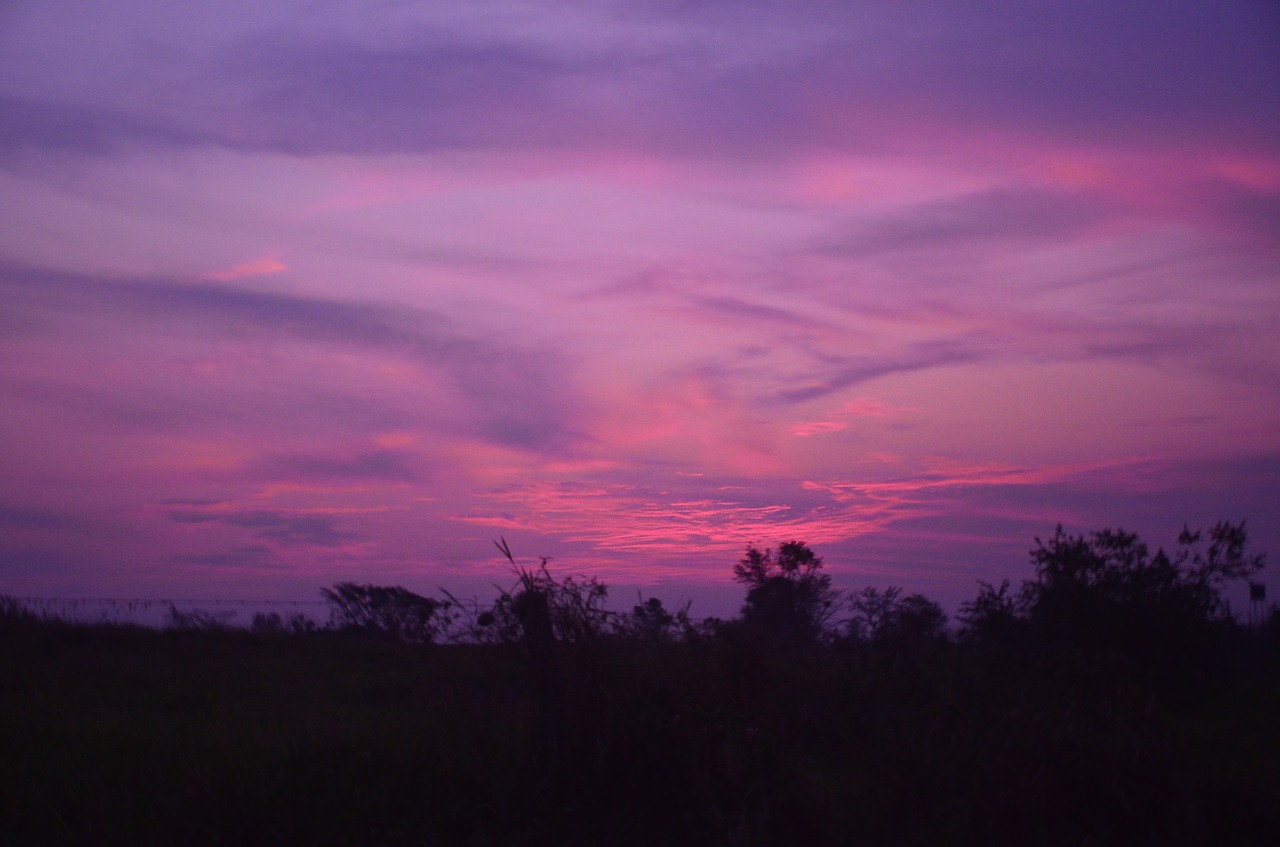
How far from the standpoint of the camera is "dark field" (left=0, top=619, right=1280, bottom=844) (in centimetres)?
747

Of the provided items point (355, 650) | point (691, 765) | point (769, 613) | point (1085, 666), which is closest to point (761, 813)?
point (691, 765)

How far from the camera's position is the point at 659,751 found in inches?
314

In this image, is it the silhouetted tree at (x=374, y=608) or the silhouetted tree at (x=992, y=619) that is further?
the silhouetted tree at (x=374, y=608)

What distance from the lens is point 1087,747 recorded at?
313 inches

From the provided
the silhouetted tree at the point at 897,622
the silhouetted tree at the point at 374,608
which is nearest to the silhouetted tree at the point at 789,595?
the silhouetted tree at the point at 897,622

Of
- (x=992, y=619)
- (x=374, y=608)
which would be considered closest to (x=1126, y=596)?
(x=992, y=619)

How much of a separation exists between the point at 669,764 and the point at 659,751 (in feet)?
0.42

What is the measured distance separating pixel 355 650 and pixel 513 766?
1182 centimetres

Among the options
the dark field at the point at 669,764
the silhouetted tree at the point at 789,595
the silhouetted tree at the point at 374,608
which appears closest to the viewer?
the dark field at the point at 669,764

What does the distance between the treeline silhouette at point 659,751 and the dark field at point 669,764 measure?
2cm

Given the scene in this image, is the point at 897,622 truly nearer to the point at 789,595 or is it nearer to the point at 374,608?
the point at 789,595

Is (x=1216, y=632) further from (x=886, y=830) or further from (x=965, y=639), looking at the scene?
(x=886, y=830)

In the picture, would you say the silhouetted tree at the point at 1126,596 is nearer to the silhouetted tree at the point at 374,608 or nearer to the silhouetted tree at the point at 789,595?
the silhouetted tree at the point at 789,595

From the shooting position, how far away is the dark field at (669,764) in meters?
7.47
